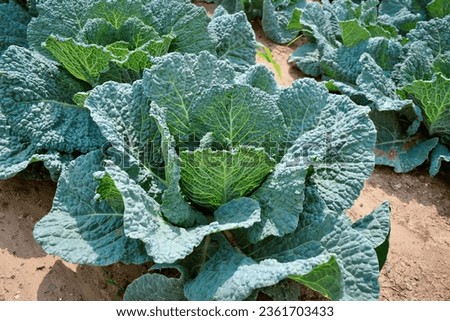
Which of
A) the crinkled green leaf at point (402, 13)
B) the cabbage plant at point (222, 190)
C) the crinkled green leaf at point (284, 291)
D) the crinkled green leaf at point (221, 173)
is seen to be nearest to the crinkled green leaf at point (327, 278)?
the cabbage plant at point (222, 190)

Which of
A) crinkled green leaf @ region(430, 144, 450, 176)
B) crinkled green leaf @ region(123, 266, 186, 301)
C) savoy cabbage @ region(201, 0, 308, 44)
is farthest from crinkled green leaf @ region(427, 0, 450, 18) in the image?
crinkled green leaf @ region(123, 266, 186, 301)

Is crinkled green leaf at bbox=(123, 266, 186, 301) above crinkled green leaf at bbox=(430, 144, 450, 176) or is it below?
above

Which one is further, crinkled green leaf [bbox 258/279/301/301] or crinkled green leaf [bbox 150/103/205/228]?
crinkled green leaf [bbox 258/279/301/301]

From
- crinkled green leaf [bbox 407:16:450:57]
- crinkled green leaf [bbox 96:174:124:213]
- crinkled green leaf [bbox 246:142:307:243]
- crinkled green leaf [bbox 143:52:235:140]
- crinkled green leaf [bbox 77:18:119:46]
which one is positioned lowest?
crinkled green leaf [bbox 407:16:450:57]

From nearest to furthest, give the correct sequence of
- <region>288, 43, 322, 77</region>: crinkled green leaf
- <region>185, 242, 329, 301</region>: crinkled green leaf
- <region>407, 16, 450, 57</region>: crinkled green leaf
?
<region>185, 242, 329, 301</region>: crinkled green leaf < <region>407, 16, 450, 57</region>: crinkled green leaf < <region>288, 43, 322, 77</region>: crinkled green leaf

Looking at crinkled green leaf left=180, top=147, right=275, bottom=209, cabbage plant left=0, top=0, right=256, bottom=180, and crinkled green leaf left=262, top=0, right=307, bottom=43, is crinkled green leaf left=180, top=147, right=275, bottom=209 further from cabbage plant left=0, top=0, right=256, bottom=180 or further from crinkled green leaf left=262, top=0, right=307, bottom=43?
crinkled green leaf left=262, top=0, right=307, bottom=43

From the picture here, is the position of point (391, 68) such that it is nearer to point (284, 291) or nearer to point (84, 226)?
point (284, 291)

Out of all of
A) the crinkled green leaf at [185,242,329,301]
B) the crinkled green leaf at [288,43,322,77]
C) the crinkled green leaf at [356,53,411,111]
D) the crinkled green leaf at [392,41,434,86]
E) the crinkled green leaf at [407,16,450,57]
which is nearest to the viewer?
the crinkled green leaf at [185,242,329,301]
